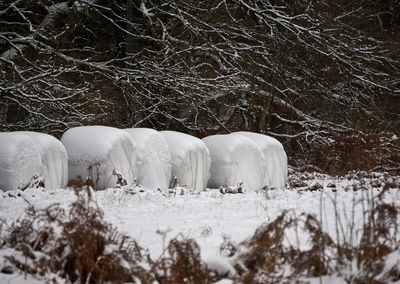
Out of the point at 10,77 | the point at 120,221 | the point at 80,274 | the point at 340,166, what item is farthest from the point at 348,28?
the point at 80,274

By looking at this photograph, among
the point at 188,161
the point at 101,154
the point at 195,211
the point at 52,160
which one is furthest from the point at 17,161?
the point at 188,161

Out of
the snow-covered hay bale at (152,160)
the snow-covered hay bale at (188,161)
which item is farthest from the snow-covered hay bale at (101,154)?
the snow-covered hay bale at (188,161)

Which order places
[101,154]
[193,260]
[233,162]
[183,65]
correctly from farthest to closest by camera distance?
[183,65]
[233,162]
[101,154]
[193,260]

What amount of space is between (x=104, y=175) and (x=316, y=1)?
1213 centimetres

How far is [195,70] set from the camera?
14164 millimetres

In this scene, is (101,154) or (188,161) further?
(188,161)

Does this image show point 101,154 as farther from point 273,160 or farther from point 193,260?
point 193,260

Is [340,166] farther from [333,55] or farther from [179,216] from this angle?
[179,216]

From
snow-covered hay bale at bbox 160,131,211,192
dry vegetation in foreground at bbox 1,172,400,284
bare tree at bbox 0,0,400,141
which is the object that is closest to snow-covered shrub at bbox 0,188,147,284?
dry vegetation in foreground at bbox 1,172,400,284

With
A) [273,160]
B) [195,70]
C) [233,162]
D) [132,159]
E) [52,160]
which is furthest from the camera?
[195,70]

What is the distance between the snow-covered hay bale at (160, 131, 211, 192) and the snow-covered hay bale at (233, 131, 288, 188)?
1920 millimetres

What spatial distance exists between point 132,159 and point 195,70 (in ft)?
20.5

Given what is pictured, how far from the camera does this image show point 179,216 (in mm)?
5598

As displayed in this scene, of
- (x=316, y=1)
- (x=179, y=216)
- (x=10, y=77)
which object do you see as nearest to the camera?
(x=179, y=216)
